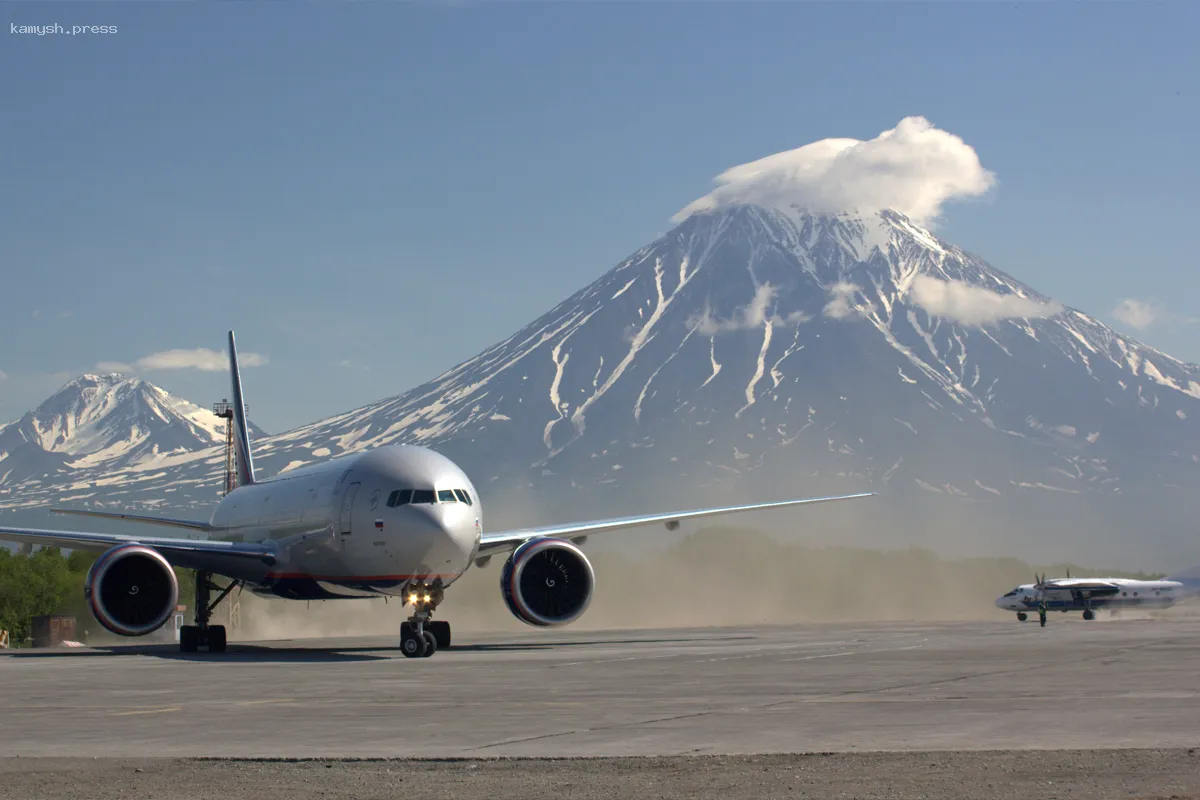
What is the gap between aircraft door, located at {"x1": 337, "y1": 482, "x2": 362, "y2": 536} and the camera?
3350cm

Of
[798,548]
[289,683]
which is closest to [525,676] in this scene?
[289,683]


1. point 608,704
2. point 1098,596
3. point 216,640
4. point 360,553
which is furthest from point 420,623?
point 1098,596

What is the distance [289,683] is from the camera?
2348 cm

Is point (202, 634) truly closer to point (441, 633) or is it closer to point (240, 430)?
point (441, 633)

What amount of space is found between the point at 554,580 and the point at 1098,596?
6061cm

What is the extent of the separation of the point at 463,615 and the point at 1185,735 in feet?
228

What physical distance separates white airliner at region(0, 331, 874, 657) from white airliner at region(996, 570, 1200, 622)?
51.8 metres

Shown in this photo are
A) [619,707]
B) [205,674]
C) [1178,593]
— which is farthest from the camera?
[1178,593]

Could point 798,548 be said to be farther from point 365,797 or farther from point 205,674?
point 365,797

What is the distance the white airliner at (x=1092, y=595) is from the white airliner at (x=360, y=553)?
51841 millimetres

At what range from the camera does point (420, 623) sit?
3155cm

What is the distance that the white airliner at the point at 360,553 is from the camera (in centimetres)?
3244

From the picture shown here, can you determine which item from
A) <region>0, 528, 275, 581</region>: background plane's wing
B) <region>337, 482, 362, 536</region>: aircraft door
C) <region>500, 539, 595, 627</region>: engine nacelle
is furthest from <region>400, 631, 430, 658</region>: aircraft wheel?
<region>0, 528, 275, 581</region>: background plane's wing

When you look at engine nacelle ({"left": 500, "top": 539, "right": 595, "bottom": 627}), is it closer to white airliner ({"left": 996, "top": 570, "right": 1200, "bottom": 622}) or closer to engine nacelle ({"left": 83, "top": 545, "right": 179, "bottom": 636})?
engine nacelle ({"left": 83, "top": 545, "right": 179, "bottom": 636})
